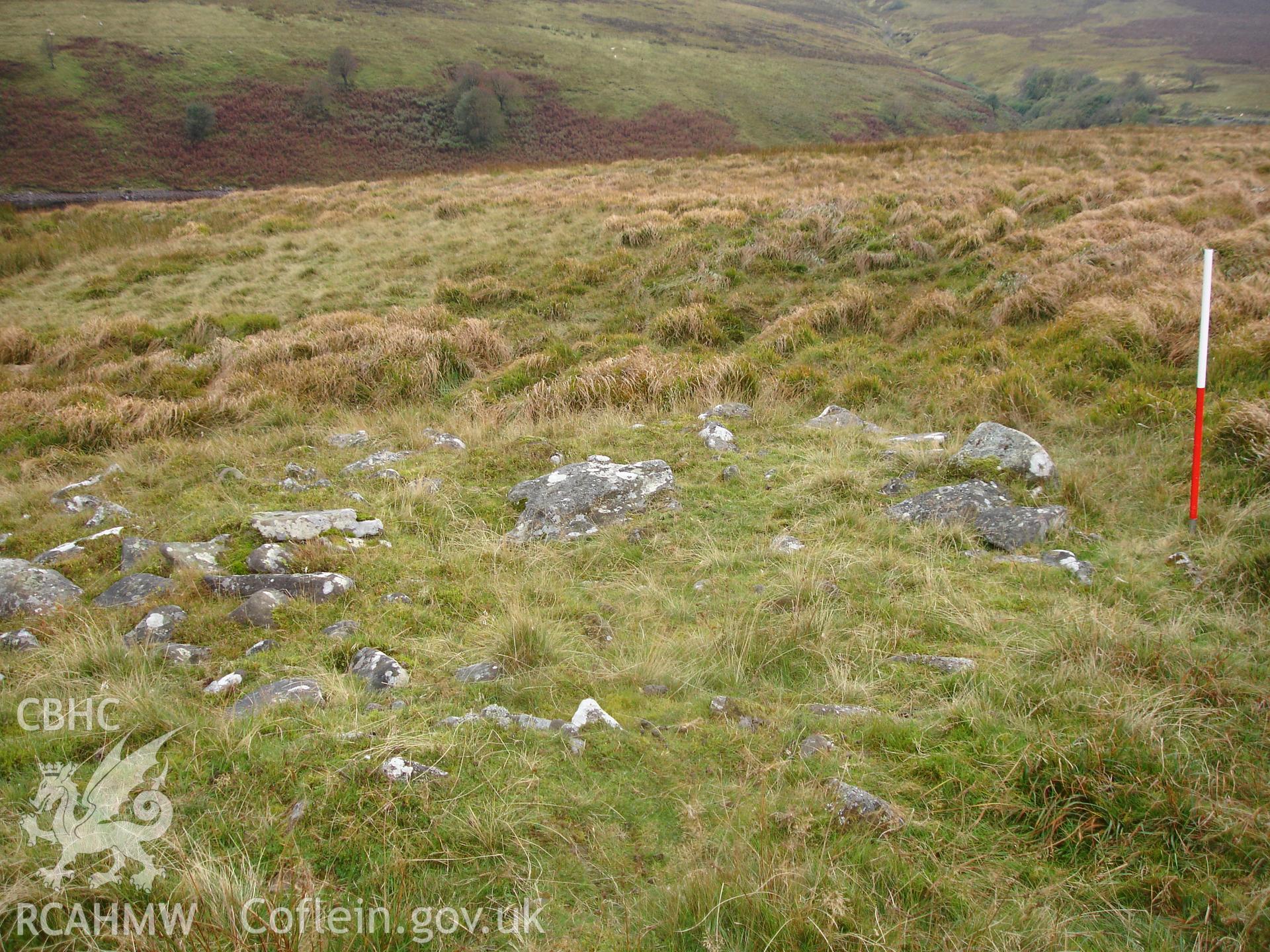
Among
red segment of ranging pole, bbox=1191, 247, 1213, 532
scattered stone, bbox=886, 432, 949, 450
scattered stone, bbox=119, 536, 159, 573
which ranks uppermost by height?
red segment of ranging pole, bbox=1191, 247, 1213, 532

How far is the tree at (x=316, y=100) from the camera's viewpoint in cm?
5478

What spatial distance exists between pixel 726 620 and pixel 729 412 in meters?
4.26

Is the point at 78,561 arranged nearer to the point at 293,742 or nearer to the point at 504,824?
the point at 293,742

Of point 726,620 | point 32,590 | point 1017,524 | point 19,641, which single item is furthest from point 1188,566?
point 32,590

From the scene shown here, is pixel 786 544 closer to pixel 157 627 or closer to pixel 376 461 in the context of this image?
pixel 157 627

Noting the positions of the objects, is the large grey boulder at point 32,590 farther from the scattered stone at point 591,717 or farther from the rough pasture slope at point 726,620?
the scattered stone at point 591,717

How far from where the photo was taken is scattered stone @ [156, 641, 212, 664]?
12.7ft

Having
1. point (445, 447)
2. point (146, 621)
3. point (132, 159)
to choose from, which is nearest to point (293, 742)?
point (146, 621)

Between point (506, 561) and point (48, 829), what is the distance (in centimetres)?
294

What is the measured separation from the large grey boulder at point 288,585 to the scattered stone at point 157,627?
30 cm

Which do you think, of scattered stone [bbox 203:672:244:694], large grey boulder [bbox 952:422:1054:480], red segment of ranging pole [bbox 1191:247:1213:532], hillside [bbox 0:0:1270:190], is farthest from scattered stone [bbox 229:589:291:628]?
hillside [bbox 0:0:1270:190]

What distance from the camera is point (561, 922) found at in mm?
2410

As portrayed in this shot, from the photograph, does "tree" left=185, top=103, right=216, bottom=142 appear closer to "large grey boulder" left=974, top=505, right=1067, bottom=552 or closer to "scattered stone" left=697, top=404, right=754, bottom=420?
"scattered stone" left=697, top=404, right=754, bottom=420

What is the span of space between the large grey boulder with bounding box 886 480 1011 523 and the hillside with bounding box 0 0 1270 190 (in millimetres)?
43386
